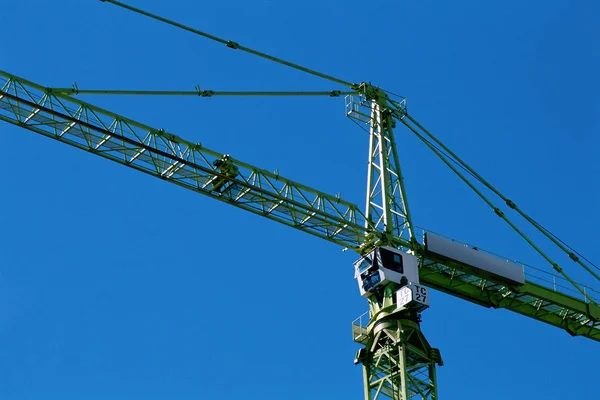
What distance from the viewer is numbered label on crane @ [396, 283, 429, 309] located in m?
60.6

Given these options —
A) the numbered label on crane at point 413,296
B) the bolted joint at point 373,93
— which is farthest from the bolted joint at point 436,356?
the bolted joint at point 373,93

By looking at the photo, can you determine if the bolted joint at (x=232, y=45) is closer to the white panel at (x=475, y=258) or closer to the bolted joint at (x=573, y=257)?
the white panel at (x=475, y=258)

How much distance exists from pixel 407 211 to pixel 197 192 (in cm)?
1020

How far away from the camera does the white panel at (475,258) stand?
210ft

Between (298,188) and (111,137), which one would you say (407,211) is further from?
(111,137)

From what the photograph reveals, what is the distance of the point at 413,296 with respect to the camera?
60.7 metres

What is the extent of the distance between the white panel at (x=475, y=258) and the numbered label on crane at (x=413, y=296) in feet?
9.48

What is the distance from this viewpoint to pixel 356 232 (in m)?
64.0

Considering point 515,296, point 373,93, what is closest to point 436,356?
point 515,296

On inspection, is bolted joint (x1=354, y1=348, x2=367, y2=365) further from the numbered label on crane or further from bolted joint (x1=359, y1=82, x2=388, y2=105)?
bolted joint (x1=359, y1=82, x2=388, y2=105)

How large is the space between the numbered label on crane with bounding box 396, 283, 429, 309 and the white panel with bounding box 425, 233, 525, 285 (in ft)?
9.48

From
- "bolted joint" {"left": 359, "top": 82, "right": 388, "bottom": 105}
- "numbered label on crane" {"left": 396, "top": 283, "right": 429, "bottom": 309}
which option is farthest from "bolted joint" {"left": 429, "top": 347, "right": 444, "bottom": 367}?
"bolted joint" {"left": 359, "top": 82, "right": 388, "bottom": 105}

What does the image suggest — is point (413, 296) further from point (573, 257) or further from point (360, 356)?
point (573, 257)

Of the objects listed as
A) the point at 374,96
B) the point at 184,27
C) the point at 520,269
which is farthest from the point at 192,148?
the point at 520,269
